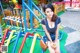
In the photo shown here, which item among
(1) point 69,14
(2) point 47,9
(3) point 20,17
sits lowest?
(1) point 69,14

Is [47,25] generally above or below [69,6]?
above

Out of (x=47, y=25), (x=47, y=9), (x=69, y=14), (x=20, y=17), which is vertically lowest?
(x=69, y=14)

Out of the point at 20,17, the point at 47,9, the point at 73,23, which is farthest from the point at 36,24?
the point at 47,9

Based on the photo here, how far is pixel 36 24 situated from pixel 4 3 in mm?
1638

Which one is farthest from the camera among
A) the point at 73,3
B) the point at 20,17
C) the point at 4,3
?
the point at 73,3

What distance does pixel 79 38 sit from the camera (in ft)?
13.8

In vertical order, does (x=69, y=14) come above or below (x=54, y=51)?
below

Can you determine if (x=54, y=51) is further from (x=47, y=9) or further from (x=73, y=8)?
(x=73, y=8)

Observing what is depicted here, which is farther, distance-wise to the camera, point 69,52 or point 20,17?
point 20,17

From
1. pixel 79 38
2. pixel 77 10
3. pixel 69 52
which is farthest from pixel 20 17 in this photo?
pixel 77 10

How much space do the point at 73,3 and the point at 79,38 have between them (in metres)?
3.97

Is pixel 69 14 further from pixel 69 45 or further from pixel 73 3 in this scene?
pixel 69 45

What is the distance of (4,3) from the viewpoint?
→ 6.09m

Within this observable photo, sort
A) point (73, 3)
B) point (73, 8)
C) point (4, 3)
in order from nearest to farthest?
point (4, 3)
point (73, 8)
point (73, 3)
